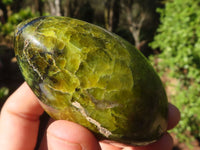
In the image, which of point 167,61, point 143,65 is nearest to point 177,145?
point 167,61

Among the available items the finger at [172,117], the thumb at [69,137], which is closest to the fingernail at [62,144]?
the thumb at [69,137]

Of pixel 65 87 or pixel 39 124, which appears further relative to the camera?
pixel 39 124

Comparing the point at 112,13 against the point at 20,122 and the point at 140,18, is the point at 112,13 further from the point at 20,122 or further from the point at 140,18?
the point at 20,122

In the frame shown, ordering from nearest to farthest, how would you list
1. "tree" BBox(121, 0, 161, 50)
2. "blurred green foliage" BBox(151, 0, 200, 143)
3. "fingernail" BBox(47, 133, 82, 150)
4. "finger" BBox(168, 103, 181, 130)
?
"fingernail" BBox(47, 133, 82, 150) < "finger" BBox(168, 103, 181, 130) < "blurred green foliage" BBox(151, 0, 200, 143) < "tree" BBox(121, 0, 161, 50)

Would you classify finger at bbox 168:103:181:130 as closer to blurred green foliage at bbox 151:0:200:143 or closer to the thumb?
the thumb

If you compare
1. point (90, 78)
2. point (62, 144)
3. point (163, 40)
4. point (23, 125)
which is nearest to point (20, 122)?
point (23, 125)

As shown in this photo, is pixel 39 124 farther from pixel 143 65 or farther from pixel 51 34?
pixel 143 65

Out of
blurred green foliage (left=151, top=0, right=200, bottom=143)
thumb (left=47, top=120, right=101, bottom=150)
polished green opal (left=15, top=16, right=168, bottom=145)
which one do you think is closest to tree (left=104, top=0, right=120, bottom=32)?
blurred green foliage (left=151, top=0, right=200, bottom=143)
